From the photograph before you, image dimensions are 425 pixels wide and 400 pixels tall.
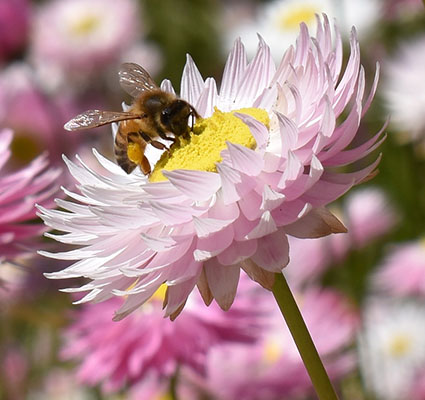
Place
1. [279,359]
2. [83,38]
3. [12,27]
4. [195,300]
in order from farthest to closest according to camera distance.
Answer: [83,38], [12,27], [279,359], [195,300]

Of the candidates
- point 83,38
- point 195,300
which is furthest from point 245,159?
point 83,38

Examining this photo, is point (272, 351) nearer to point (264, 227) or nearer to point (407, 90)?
point (407, 90)

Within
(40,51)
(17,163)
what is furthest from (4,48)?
(40,51)

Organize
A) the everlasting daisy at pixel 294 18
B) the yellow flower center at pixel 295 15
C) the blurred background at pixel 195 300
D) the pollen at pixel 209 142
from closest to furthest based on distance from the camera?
1. the pollen at pixel 209 142
2. the blurred background at pixel 195 300
3. the everlasting daisy at pixel 294 18
4. the yellow flower center at pixel 295 15

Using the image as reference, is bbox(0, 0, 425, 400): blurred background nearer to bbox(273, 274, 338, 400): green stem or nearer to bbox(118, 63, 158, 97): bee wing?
bbox(118, 63, 158, 97): bee wing

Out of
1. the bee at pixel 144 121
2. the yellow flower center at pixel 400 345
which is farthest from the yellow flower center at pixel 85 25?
the bee at pixel 144 121

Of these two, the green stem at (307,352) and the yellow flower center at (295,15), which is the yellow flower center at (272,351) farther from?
the yellow flower center at (295,15)

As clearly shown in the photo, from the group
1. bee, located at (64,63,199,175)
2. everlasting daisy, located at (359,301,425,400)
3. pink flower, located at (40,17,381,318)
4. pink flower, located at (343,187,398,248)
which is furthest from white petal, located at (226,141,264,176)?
pink flower, located at (343,187,398,248)
